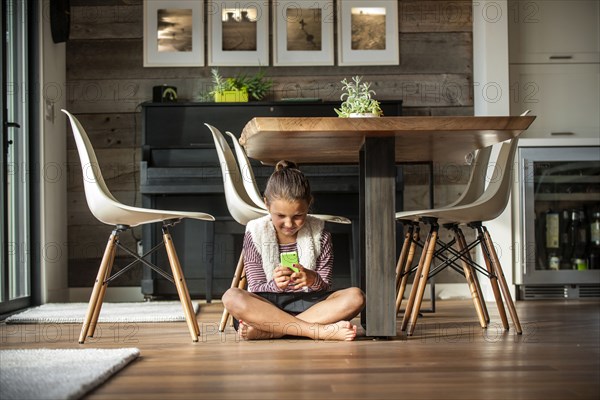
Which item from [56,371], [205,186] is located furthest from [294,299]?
[205,186]

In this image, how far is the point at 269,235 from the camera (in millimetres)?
2926

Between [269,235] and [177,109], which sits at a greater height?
[177,109]

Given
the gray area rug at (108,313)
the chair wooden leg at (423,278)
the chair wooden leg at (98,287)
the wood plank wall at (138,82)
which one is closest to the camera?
the chair wooden leg at (98,287)

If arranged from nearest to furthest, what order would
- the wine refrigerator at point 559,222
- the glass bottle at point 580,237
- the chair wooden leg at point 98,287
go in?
the chair wooden leg at point 98,287 → the wine refrigerator at point 559,222 → the glass bottle at point 580,237

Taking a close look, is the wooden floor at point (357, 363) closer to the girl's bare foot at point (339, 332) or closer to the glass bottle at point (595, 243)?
the girl's bare foot at point (339, 332)

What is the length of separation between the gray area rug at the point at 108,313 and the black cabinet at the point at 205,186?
36cm

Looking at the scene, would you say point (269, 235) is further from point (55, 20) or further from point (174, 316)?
point (55, 20)

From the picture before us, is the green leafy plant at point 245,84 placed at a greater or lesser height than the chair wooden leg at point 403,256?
greater

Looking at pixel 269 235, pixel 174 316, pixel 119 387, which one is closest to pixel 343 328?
pixel 269 235

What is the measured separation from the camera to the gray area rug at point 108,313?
3730 millimetres

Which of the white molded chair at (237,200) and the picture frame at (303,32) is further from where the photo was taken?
the picture frame at (303,32)

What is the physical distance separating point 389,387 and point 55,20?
12.4ft

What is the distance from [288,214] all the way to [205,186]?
6.73 ft

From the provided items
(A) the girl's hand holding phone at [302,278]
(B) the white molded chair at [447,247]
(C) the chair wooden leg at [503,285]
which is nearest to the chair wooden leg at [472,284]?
(B) the white molded chair at [447,247]
